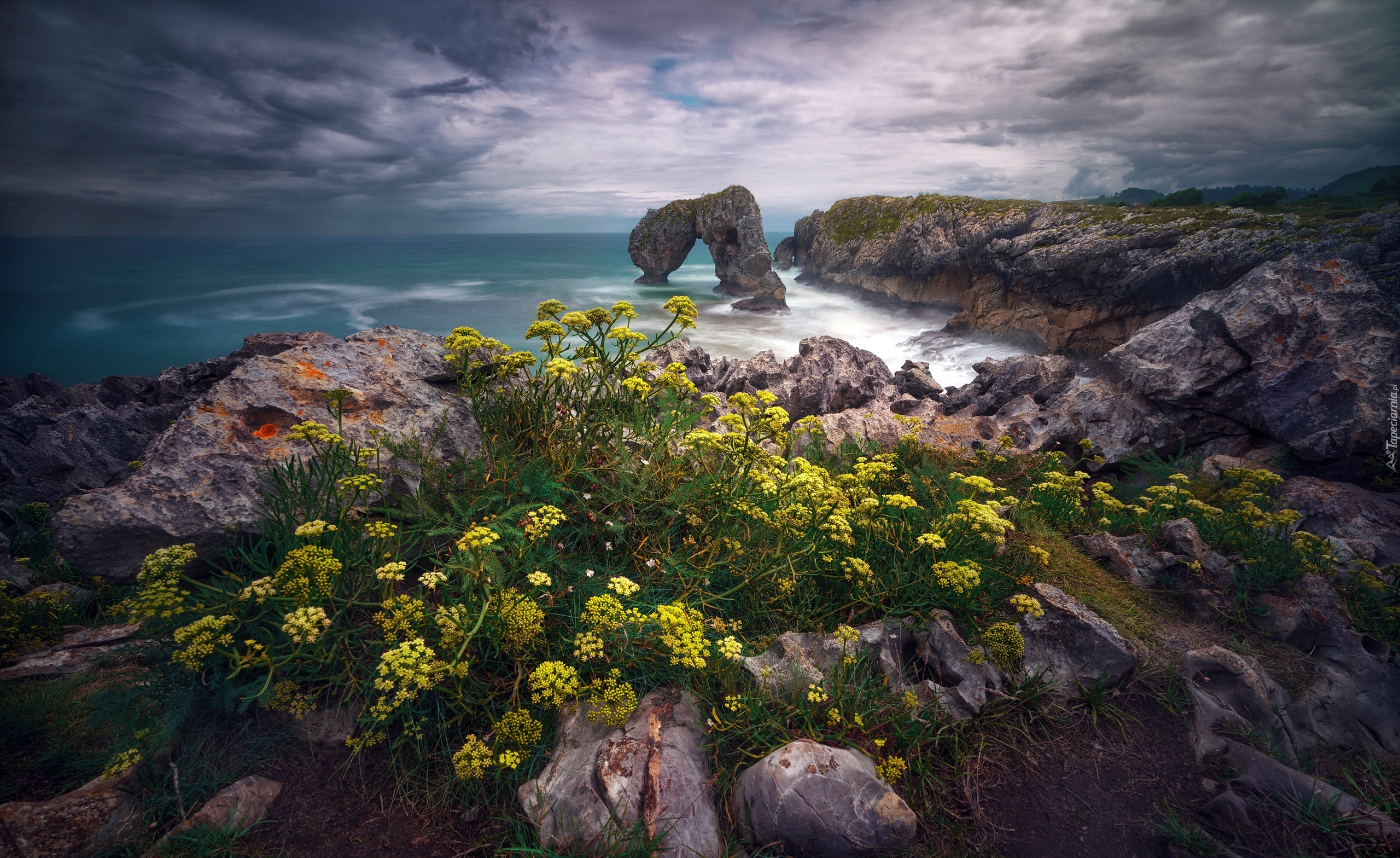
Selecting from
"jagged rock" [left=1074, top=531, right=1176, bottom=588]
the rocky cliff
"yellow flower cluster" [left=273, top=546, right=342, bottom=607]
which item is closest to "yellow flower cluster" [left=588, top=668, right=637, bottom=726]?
"yellow flower cluster" [left=273, top=546, right=342, bottom=607]

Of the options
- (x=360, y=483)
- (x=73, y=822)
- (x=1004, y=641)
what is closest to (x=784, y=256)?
(x=1004, y=641)

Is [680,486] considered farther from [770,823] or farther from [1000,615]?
[1000,615]

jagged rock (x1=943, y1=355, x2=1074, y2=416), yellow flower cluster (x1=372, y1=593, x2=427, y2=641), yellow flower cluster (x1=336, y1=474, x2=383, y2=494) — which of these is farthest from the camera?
jagged rock (x1=943, y1=355, x2=1074, y2=416)

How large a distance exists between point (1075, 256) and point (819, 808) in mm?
32373

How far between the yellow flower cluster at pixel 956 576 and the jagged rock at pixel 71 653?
4786 mm

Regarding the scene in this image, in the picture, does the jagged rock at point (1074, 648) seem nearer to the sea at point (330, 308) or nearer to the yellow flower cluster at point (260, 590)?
the yellow flower cluster at point (260, 590)

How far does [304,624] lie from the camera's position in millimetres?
2246

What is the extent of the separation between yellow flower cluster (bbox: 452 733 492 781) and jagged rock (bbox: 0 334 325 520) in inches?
225

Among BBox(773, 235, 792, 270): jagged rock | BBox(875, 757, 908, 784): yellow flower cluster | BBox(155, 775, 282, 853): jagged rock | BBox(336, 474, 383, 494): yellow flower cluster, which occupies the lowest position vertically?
BBox(875, 757, 908, 784): yellow flower cluster

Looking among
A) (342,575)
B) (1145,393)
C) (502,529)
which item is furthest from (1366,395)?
(342,575)

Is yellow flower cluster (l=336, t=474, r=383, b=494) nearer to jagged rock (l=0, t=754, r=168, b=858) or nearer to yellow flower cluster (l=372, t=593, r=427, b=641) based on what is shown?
yellow flower cluster (l=372, t=593, r=427, b=641)

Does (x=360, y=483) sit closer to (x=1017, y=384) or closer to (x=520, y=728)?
(x=520, y=728)

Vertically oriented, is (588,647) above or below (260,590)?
below

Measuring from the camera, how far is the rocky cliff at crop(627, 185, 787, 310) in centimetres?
4888
